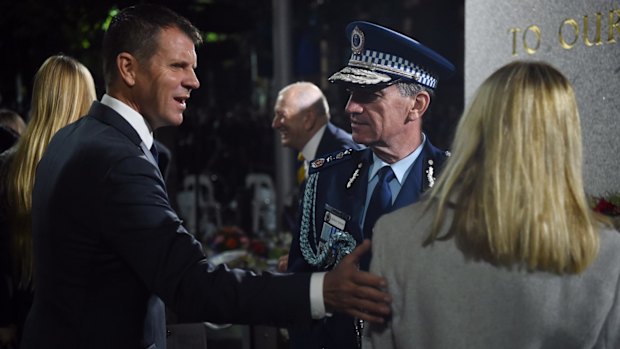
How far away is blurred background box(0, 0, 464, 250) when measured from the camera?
365 inches

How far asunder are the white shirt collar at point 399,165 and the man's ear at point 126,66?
1.07 meters

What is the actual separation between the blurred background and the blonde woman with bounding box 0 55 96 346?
1.62 metres

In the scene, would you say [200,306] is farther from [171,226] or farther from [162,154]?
[162,154]

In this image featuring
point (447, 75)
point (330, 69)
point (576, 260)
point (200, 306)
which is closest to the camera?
point (576, 260)

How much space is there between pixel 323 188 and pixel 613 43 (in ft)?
5.48

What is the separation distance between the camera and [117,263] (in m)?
2.55

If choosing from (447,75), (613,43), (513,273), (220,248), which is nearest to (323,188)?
(447,75)

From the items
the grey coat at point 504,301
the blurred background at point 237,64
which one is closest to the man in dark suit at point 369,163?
the blurred background at point 237,64

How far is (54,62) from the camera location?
13.7ft

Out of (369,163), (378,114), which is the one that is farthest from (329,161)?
(378,114)

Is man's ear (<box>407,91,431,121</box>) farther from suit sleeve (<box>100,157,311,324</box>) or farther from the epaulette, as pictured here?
suit sleeve (<box>100,157,311,324</box>)

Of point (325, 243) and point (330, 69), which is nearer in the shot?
point (325, 243)

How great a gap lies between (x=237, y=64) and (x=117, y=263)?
2768 centimetres

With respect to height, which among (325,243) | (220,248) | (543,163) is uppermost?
(543,163)
